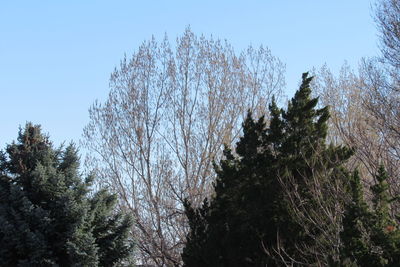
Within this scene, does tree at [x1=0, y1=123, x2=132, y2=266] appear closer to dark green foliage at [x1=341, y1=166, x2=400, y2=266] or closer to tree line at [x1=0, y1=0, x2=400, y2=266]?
tree line at [x1=0, y1=0, x2=400, y2=266]

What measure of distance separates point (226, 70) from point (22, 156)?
324 inches

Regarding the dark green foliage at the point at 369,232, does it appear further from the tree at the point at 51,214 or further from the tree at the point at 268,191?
the tree at the point at 51,214

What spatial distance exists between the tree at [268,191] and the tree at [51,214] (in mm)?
2821

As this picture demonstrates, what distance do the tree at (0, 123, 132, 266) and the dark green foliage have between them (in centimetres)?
733

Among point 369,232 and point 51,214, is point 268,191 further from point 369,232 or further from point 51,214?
point 51,214

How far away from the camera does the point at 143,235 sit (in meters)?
18.1

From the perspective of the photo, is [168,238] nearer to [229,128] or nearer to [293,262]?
[229,128]

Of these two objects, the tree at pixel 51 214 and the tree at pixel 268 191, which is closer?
the tree at pixel 268 191

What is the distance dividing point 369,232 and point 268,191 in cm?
310

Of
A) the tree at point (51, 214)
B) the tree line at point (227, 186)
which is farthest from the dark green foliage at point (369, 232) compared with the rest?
the tree at point (51, 214)

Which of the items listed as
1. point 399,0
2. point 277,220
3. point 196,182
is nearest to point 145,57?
point 196,182

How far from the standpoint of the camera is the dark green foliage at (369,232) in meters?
6.79

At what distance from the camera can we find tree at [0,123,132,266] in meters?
12.8

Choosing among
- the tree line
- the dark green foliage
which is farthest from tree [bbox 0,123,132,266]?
the dark green foliage
